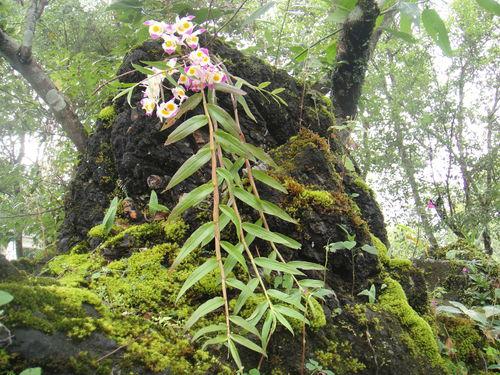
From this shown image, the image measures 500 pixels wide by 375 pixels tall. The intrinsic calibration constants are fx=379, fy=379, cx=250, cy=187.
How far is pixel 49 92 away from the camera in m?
3.43

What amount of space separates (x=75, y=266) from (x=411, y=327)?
1.66 metres

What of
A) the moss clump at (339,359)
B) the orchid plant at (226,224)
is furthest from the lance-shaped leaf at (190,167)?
the moss clump at (339,359)

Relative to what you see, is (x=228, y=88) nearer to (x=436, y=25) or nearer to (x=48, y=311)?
(x=436, y=25)

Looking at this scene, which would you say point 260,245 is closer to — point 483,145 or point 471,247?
→ point 471,247

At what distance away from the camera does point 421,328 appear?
1.81m

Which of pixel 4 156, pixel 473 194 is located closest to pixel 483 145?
pixel 473 194

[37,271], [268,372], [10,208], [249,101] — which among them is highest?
[10,208]

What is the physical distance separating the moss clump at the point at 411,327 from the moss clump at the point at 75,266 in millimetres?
1361

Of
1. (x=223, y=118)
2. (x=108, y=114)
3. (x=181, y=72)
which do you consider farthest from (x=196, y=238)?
(x=108, y=114)

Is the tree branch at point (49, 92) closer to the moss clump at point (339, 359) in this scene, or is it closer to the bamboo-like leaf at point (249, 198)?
the bamboo-like leaf at point (249, 198)

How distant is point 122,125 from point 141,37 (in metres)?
0.93

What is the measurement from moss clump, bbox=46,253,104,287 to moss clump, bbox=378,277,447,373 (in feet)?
4.47

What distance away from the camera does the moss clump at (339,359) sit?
145 cm

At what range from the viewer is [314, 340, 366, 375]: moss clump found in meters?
1.45
